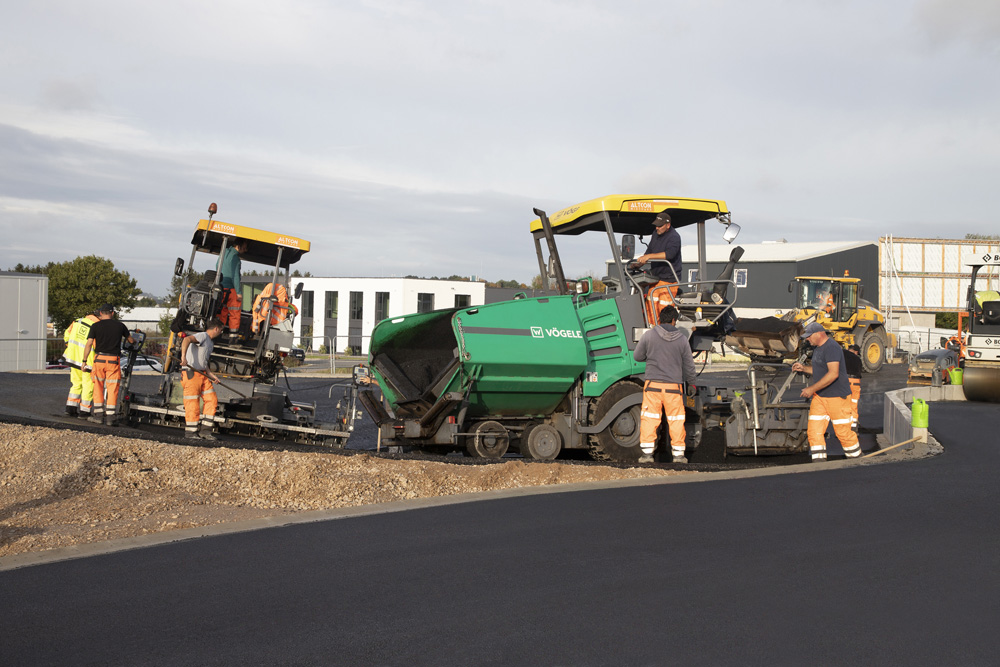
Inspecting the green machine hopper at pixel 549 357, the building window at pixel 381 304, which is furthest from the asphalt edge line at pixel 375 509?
the building window at pixel 381 304

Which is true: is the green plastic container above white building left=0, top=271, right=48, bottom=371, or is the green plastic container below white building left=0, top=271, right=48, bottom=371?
below

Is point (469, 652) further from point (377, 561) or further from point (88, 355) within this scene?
point (88, 355)

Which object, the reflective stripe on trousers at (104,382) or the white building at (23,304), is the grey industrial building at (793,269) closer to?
the white building at (23,304)

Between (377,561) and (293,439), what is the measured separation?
626cm

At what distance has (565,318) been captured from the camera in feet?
29.8

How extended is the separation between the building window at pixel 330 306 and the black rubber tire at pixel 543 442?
52581mm

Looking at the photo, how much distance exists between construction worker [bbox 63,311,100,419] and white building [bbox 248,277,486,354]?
42.8 metres

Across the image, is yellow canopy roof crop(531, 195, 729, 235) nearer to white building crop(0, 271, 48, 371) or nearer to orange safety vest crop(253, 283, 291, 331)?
orange safety vest crop(253, 283, 291, 331)

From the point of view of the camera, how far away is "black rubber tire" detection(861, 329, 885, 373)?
29.0 meters

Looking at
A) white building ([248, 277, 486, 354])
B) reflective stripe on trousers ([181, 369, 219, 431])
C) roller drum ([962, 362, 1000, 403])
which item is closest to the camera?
reflective stripe on trousers ([181, 369, 219, 431])

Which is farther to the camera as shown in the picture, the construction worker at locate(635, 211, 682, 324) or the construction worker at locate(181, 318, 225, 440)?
the construction worker at locate(181, 318, 225, 440)

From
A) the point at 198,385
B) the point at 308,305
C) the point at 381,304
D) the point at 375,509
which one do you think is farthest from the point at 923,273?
the point at 375,509

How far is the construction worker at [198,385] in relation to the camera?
10055 millimetres

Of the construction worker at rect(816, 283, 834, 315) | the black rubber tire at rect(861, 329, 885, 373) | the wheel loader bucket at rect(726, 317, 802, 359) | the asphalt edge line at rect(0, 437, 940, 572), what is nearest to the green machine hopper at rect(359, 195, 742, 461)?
the wheel loader bucket at rect(726, 317, 802, 359)
